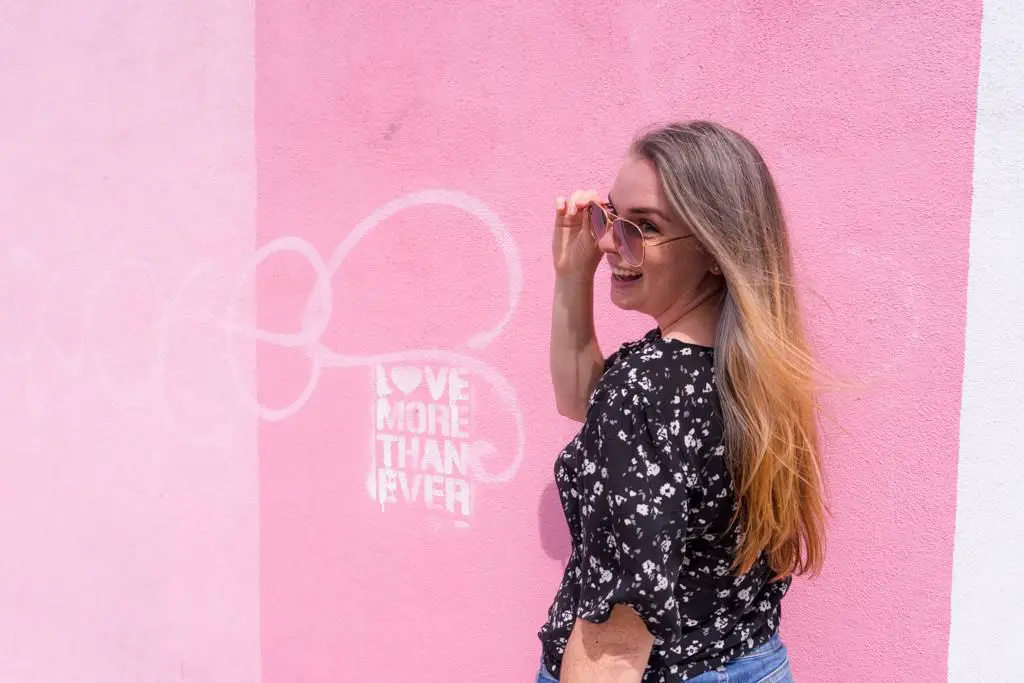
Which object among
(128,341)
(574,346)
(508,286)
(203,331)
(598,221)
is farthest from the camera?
(128,341)

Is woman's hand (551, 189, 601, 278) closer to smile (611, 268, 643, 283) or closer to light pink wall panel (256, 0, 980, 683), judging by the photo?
smile (611, 268, 643, 283)

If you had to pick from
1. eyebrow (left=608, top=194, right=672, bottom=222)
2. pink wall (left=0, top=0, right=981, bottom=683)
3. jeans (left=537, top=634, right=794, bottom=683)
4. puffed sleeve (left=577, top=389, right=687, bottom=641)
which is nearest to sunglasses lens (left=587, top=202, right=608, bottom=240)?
eyebrow (left=608, top=194, right=672, bottom=222)

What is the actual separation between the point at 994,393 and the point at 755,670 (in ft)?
2.63

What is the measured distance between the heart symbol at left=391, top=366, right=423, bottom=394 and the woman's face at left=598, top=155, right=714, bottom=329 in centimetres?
99

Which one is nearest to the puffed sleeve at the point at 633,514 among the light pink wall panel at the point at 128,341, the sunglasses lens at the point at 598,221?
the sunglasses lens at the point at 598,221

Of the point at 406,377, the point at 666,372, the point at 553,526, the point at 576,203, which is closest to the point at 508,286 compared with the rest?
the point at 406,377

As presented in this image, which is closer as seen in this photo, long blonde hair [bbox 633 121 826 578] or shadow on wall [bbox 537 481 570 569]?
long blonde hair [bbox 633 121 826 578]

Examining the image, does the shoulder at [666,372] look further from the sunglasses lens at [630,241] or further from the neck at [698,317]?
the sunglasses lens at [630,241]

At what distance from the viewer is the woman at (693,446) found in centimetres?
119

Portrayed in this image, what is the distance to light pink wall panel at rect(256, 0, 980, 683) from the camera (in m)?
1.73

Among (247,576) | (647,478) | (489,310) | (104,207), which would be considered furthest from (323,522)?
(647,478)

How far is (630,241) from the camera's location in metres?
1.38

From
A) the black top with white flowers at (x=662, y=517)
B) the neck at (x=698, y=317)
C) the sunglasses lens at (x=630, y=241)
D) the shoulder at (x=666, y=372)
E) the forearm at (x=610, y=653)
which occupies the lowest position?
the forearm at (x=610, y=653)

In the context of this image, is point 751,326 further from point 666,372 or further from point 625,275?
point 625,275
